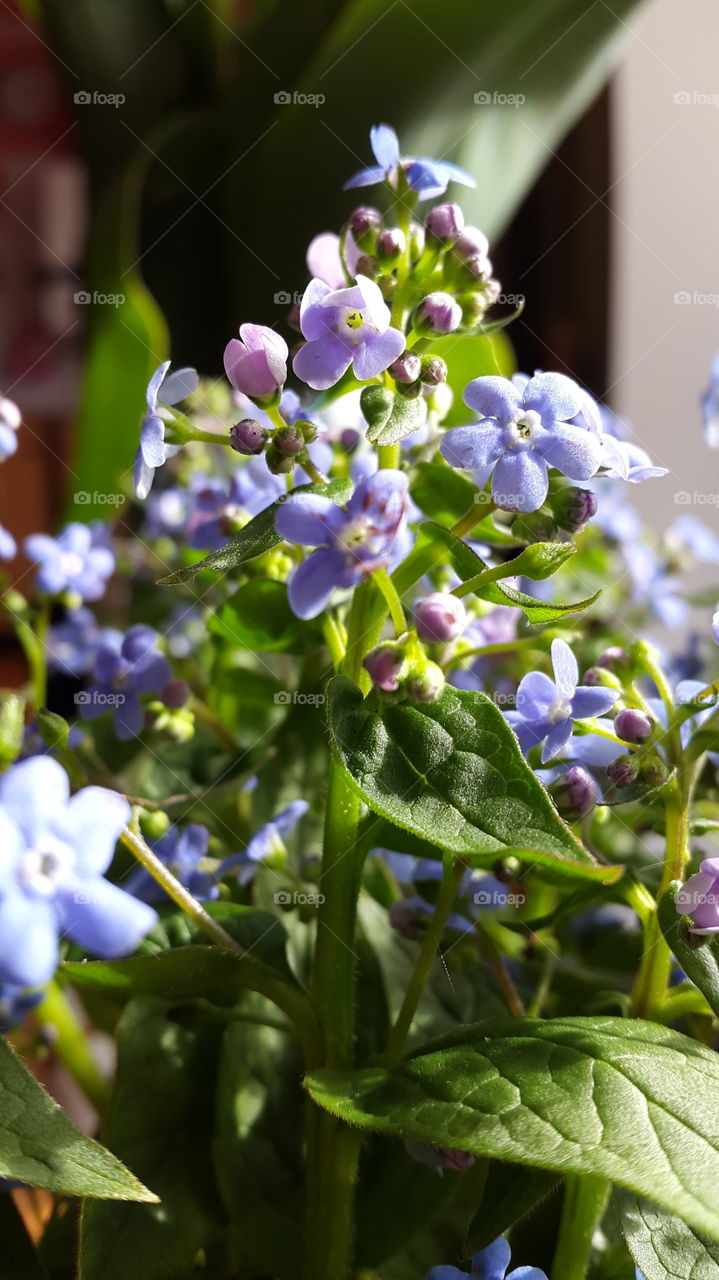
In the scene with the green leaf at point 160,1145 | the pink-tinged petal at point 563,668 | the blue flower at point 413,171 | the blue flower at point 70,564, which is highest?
the blue flower at point 413,171

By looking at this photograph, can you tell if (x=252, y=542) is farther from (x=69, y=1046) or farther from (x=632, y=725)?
(x=69, y=1046)

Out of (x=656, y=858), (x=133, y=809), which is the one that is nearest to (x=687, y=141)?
(x=656, y=858)

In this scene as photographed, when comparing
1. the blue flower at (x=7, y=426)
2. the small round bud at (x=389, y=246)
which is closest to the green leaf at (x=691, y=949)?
the small round bud at (x=389, y=246)

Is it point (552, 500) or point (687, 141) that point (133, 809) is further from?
point (687, 141)

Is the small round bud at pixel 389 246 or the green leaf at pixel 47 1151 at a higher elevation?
the small round bud at pixel 389 246

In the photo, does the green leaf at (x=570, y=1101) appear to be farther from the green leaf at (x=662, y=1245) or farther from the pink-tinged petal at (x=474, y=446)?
the pink-tinged petal at (x=474, y=446)

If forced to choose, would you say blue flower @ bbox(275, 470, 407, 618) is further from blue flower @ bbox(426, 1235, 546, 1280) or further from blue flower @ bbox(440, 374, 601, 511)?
blue flower @ bbox(426, 1235, 546, 1280)
